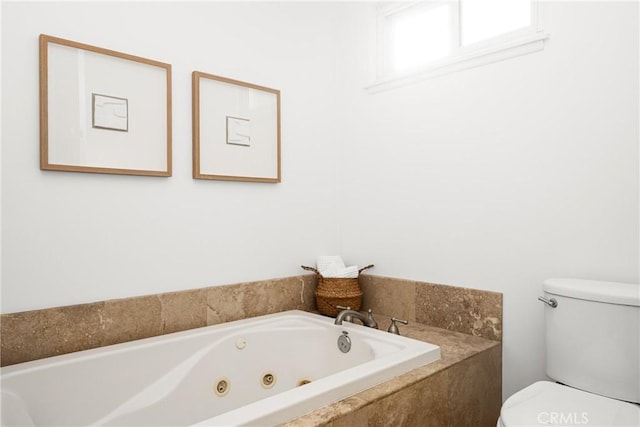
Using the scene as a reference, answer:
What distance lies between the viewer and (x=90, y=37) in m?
1.68

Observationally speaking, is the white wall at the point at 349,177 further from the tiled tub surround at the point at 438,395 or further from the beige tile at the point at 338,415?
the beige tile at the point at 338,415

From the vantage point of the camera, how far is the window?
1.87 meters

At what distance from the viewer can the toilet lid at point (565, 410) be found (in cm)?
121

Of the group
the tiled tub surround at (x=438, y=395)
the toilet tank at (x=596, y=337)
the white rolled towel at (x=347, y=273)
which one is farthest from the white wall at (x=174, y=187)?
the toilet tank at (x=596, y=337)

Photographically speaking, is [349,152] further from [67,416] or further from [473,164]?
[67,416]

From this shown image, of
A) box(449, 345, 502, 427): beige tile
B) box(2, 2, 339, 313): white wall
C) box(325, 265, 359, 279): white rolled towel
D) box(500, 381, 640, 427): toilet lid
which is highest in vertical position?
box(2, 2, 339, 313): white wall

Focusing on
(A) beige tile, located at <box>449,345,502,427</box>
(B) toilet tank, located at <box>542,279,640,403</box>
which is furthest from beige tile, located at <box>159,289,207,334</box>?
(B) toilet tank, located at <box>542,279,640,403</box>

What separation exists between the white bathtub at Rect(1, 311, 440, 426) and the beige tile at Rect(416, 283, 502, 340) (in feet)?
1.38

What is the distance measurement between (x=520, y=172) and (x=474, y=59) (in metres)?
0.57

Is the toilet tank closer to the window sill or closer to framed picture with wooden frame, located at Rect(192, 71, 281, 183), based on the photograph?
the window sill

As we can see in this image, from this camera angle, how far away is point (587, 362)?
1.46 meters

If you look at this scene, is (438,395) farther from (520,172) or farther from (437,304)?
(520,172)

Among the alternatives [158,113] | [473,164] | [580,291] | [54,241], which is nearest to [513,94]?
[473,164]

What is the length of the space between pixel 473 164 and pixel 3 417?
2006 mm
